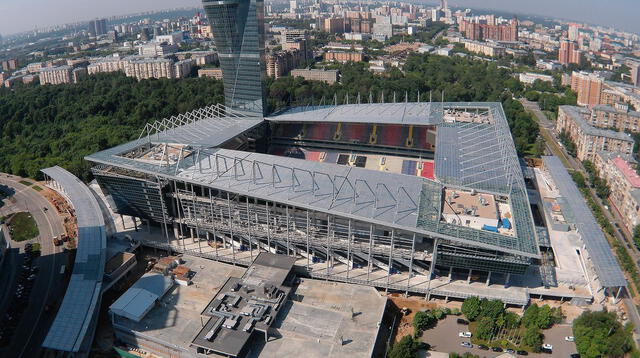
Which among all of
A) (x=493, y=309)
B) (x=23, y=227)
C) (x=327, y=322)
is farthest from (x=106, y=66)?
(x=493, y=309)

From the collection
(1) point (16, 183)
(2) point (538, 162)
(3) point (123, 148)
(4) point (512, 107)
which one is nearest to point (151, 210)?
(3) point (123, 148)

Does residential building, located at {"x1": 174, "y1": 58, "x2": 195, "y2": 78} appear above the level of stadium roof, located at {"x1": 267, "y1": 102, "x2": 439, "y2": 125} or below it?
above

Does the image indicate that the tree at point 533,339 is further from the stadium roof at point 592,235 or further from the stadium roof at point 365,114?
the stadium roof at point 365,114

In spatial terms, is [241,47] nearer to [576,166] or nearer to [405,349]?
[405,349]

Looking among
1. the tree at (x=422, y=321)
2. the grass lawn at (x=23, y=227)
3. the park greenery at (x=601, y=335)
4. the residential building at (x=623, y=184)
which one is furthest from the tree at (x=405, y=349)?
the grass lawn at (x=23, y=227)

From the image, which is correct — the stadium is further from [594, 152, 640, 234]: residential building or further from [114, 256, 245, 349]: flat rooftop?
[594, 152, 640, 234]: residential building

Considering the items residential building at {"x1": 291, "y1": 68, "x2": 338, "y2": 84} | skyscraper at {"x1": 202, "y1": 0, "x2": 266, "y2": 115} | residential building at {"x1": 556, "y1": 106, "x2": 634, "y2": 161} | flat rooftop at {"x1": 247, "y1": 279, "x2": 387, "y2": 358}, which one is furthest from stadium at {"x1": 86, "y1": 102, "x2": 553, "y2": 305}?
residential building at {"x1": 291, "y1": 68, "x2": 338, "y2": 84}

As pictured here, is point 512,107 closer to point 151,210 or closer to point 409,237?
point 409,237
